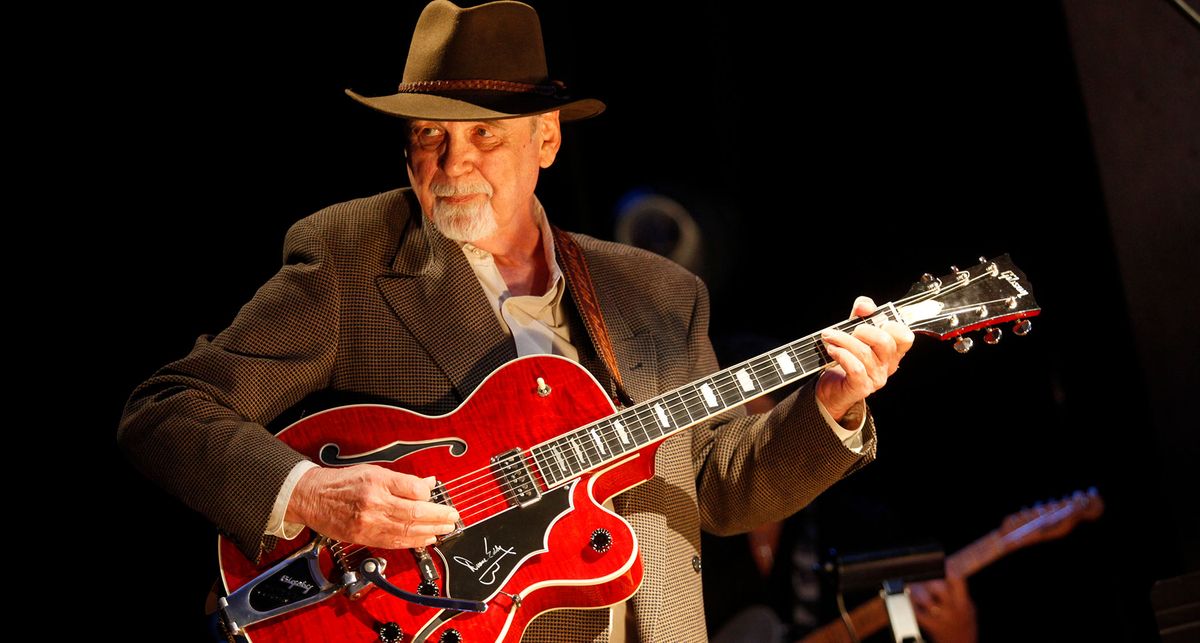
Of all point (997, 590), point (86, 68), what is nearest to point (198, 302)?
point (86, 68)

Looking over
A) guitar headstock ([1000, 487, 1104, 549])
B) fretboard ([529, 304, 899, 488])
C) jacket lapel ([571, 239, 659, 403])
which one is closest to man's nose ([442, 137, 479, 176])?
jacket lapel ([571, 239, 659, 403])

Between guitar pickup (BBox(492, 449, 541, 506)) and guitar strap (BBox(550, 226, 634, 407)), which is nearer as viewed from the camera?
guitar pickup (BBox(492, 449, 541, 506))

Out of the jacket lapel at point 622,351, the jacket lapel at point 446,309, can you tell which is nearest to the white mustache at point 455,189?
the jacket lapel at point 446,309

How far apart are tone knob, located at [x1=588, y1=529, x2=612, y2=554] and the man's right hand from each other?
34 cm

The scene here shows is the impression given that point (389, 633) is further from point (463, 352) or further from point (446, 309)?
point (446, 309)

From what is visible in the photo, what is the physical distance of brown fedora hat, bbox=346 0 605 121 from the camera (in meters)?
2.66

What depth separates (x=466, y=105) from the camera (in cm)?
261

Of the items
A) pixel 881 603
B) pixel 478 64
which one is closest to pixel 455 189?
pixel 478 64

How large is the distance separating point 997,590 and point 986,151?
92.8 inches

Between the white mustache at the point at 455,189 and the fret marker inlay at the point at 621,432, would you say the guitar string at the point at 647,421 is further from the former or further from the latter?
the white mustache at the point at 455,189

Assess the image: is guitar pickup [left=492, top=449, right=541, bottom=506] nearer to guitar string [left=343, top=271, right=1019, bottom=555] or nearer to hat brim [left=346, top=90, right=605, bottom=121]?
guitar string [left=343, top=271, right=1019, bottom=555]

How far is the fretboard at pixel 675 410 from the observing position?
7.78ft
